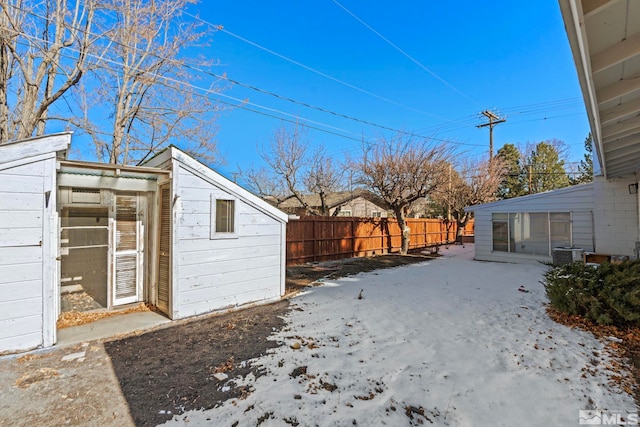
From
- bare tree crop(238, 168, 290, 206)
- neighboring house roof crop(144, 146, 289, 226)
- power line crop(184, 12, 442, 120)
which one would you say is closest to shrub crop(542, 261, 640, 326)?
neighboring house roof crop(144, 146, 289, 226)

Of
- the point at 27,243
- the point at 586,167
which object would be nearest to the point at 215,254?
the point at 27,243

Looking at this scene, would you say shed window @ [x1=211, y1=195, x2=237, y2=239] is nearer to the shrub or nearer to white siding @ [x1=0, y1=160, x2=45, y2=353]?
white siding @ [x1=0, y1=160, x2=45, y2=353]

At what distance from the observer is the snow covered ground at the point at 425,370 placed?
2.29 m

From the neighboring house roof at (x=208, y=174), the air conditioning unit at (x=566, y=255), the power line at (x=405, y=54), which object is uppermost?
the power line at (x=405, y=54)

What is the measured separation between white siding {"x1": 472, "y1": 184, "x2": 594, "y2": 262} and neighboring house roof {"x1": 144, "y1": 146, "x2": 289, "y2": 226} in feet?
31.3

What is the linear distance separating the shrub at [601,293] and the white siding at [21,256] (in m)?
7.21

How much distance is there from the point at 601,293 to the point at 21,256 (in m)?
7.57

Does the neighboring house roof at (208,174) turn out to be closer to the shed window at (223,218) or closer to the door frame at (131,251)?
the shed window at (223,218)

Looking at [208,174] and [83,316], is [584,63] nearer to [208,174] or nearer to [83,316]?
[208,174]

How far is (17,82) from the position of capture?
7973mm

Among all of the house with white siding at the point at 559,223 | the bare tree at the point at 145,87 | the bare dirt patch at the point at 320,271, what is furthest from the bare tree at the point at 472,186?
the bare tree at the point at 145,87

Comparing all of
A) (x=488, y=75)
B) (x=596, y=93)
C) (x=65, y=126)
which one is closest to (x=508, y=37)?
(x=488, y=75)

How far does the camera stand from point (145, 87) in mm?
10023

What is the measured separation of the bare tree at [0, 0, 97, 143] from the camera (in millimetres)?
7125
